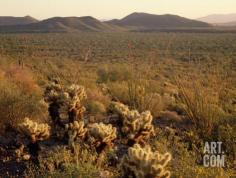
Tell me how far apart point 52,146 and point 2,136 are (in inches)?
45.0

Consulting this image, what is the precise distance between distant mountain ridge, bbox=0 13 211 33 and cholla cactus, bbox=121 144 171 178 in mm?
101183

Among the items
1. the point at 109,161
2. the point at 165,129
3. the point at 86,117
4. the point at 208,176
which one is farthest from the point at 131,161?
the point at 86,117

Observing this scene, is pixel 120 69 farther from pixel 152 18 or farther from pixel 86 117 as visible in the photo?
pixel 152 18

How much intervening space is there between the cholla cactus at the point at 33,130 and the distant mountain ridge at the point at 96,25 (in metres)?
99.0

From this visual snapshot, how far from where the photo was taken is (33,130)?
20.9 ft

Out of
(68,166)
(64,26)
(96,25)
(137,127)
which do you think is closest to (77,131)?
(137,127)

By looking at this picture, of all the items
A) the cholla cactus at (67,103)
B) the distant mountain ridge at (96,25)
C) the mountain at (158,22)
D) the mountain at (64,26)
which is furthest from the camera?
the mountain at (158,22)

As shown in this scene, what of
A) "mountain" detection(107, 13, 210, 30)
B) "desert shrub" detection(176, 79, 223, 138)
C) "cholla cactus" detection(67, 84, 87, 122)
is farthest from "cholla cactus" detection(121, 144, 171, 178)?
"mountain" detection(107, 13, 210, 30)

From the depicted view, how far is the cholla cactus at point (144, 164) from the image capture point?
177 inches

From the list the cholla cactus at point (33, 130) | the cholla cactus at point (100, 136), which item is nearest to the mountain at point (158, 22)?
the cholla cactus at point (33, 130)

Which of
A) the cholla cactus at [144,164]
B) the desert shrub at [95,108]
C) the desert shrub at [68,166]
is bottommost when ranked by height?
the desert shrub at [95,108]

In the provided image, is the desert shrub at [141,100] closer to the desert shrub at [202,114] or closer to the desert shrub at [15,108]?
the desert shrub at [202,114]

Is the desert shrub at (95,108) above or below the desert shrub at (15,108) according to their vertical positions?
below

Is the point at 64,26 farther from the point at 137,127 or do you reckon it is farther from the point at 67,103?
the point at 137,127
